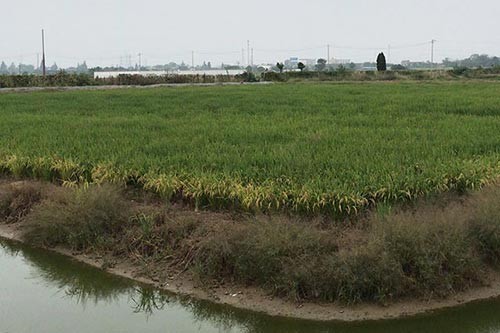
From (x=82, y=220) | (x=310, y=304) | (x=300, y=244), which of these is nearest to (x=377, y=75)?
(x=82, y=220)

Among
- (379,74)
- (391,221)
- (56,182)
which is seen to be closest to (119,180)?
(56,182)

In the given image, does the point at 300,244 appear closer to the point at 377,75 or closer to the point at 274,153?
the point at 274,153

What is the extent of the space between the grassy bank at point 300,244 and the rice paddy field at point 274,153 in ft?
0.91

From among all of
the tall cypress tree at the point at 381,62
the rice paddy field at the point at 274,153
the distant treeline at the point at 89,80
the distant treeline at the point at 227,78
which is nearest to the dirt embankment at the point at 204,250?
the rice paddy field at the point at 274,153

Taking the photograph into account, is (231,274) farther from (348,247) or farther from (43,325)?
(43,325)

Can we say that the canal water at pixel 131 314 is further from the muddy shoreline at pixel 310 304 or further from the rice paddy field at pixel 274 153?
the rice paddy field at pixel 274 153

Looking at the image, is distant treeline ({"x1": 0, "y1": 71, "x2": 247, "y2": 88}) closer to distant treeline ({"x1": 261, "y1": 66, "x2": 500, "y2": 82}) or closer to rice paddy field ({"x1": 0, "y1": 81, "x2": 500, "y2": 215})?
distant treeline ({"x1": 261, "y1": 66, "x2": 500, "y2": 82})

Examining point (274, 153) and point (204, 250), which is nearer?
point (204, 250)

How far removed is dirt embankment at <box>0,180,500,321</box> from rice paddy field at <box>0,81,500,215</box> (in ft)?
0.91

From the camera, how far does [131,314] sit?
3811 millimetres

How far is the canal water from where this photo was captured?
11.5 ft

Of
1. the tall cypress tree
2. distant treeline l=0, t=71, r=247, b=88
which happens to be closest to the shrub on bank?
distant treeline l=0, t=71, r=247, b=88

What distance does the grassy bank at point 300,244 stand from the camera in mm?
3740

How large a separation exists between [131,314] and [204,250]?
0.76m
